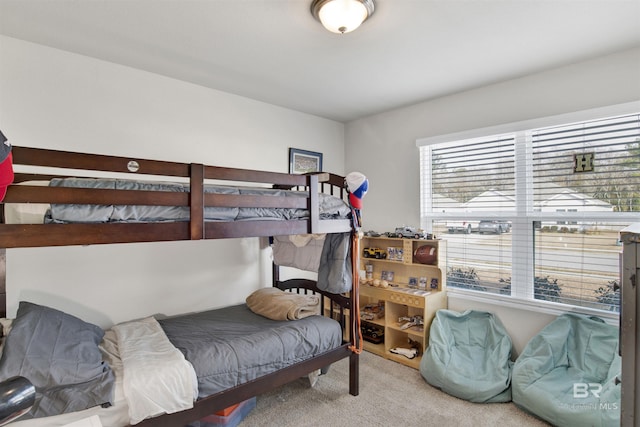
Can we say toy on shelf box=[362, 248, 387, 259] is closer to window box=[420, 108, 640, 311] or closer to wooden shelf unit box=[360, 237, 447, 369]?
wooden shelf unit box=[360, 237, 447, 369]

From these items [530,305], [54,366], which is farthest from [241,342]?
[530,305]

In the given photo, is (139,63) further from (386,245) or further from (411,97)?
(386,245)

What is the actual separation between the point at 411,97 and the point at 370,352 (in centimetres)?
257

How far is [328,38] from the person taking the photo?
2.13 metres

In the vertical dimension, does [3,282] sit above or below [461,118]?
below

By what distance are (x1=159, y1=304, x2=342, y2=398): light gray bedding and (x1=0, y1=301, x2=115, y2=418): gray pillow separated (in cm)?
45

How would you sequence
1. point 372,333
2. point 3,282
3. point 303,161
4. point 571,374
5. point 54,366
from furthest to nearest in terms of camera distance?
point 303,161 → point 372,333 → point 571,374 → point 3,282 → point 54,366

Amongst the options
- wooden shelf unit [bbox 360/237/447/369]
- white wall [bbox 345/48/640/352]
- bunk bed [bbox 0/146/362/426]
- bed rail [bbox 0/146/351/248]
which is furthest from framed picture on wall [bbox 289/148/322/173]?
bed rail [bbox 0/146/351/248]

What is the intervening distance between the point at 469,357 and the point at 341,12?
273 centimetres

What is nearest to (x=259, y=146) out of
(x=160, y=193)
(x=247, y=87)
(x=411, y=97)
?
(x=247, y=87)

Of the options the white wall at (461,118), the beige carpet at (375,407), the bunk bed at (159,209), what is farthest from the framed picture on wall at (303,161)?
the beige carpet at (375,407)

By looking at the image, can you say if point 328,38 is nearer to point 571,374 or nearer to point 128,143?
point 128,143

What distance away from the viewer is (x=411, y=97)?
3.23 metres

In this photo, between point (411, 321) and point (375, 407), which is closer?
point (375, 407)
